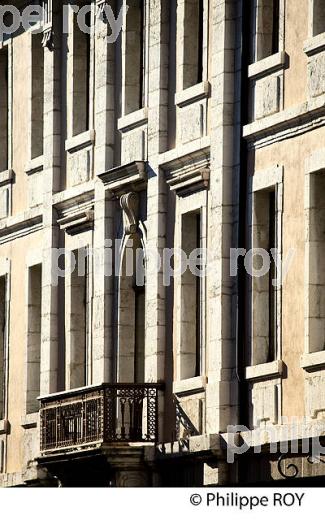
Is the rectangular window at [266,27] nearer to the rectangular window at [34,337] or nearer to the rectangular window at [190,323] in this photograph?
the rectangular window at [190,323]

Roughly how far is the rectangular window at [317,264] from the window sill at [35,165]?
11.5 metres

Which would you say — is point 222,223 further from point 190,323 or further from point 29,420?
point 29,420

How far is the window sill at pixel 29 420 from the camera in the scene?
165 feet

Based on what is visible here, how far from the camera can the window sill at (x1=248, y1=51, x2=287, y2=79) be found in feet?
137

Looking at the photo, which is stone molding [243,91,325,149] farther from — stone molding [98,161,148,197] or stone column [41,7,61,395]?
stone column [41,7,61,395]

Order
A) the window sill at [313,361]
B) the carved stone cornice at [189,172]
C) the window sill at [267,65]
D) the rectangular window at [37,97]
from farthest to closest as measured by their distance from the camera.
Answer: the rectangular window at [37,97] → the carved stone cornice at [189,172] → the window sill at [267,65] → the window sill at [313,361]

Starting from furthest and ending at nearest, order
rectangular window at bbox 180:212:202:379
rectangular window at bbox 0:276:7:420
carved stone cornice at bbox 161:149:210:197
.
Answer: rectangular window at bbox 0:276:7:420, rectangular window at bbox 180:212:202:379, carved stone cornice at bbox 161:149:210:197

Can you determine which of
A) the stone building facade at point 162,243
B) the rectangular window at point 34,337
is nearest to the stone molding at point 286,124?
the stone building facade at point 162,243

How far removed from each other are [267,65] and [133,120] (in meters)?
5.28

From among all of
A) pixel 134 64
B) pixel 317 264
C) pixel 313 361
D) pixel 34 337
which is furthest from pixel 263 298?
pixel 34 337

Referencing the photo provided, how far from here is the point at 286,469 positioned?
40344mm

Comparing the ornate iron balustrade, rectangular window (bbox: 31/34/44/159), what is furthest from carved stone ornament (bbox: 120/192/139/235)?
rectangular window (bbox: 31/34/44/159)

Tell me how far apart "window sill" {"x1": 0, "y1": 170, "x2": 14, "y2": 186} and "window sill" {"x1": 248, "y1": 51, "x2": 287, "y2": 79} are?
10804 millimetres
